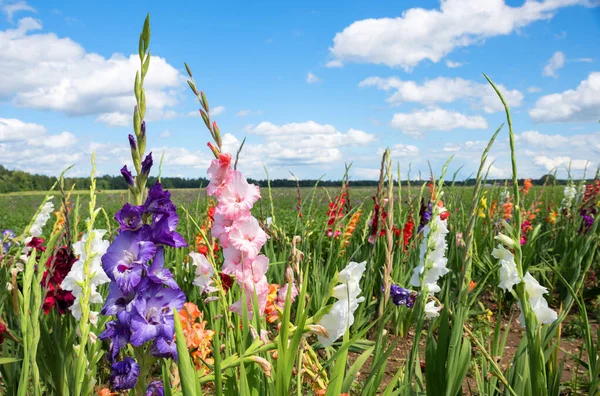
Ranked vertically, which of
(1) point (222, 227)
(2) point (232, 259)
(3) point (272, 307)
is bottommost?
(3) point (272, 307)

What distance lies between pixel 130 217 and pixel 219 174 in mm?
363

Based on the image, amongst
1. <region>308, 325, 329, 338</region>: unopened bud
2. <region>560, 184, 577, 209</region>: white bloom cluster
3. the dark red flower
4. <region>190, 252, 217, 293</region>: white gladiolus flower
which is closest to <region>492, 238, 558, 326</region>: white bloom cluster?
<region>308, 325, 329, 338</region>: unopened bud

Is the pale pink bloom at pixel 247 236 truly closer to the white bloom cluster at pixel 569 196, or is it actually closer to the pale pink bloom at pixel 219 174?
the pale pink bloom at pixel 219 174

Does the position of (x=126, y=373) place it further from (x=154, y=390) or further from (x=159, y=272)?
(x=159, y=272)

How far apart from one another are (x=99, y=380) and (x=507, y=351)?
285 cm

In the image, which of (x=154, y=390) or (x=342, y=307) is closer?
(x=342, y=307)

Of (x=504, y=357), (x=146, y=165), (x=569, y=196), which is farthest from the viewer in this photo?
(x=569, y=196)

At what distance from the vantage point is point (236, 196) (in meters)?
1.48

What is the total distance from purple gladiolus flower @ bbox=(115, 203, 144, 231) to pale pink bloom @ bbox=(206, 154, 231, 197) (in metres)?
0.31

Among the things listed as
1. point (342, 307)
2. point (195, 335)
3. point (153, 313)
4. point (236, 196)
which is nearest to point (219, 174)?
point (236, 196)

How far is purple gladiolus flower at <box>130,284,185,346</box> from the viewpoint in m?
1.14

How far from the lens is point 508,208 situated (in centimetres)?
666

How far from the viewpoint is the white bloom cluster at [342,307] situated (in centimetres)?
118

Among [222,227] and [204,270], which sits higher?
[222,227]
